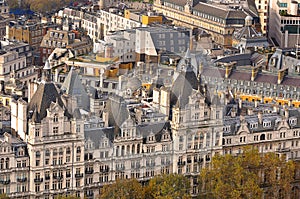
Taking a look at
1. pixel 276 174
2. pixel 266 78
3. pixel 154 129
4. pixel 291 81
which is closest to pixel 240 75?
pixel 266 78

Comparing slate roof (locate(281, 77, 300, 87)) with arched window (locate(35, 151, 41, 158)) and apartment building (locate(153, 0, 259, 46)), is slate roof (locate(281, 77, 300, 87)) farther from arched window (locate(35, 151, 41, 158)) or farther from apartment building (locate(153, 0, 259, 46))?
arched window (locate(35, 151, 41, 158))

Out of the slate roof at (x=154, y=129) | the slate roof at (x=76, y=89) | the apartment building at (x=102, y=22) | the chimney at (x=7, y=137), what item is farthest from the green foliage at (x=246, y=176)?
the apartment building at (x=102, y=22)

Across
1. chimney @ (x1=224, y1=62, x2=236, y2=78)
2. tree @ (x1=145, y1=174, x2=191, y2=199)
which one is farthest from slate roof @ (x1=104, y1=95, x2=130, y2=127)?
chimney @ (x1=224, y1=62, x2=236, y2=78)

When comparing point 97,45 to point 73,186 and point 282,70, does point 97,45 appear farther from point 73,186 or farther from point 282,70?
point 73,186

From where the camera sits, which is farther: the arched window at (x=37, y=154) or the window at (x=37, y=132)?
the arched window at (x=37, y=154)

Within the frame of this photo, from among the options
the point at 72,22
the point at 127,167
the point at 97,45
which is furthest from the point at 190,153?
the point at 72,22

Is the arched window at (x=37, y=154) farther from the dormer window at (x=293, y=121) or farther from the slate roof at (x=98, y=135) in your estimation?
the dormer window at (x=293, y=121)
